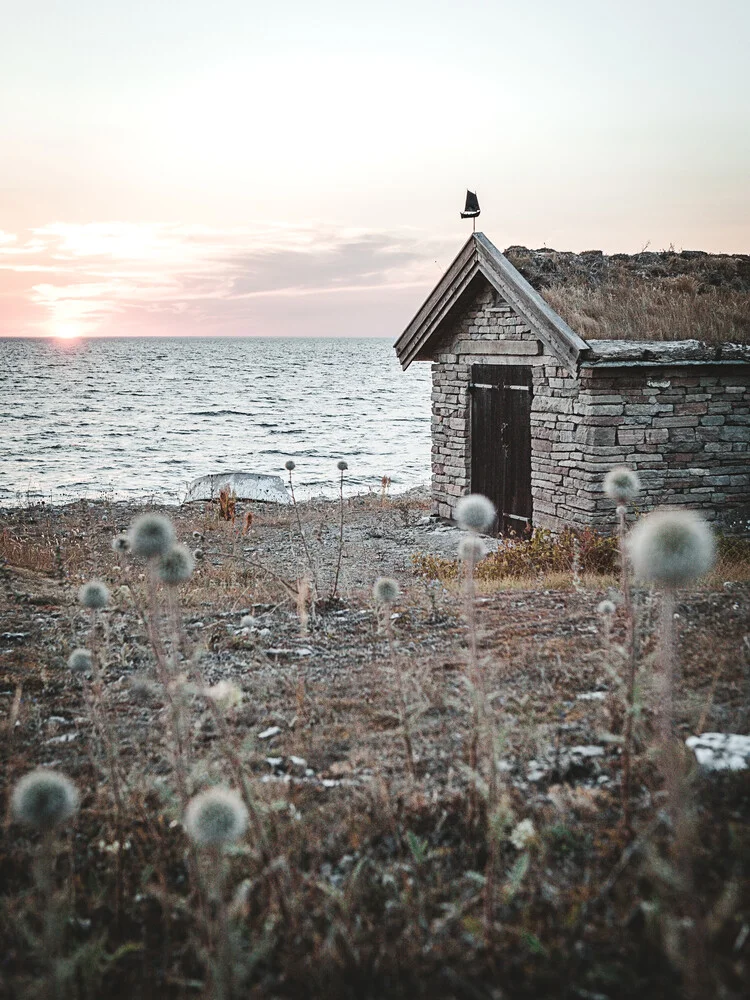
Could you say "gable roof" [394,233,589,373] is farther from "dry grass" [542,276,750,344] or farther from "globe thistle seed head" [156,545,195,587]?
"globe thistle seed head" [156,545,195,587]

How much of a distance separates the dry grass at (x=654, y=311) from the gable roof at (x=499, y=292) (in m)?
0.69

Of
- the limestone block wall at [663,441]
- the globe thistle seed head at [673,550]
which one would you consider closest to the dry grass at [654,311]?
the limestone block wall at [663,441]

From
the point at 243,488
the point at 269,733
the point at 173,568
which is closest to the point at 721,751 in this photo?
the point at 269,733

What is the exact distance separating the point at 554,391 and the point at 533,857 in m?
8.44

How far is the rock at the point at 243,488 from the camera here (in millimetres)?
18922

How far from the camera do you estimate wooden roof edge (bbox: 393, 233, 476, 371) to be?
11891 millimetres

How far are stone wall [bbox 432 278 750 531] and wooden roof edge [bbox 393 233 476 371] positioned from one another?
1.19 metres

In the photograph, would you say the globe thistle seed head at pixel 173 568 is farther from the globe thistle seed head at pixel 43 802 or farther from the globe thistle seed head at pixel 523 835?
the globe thistle seed head at pixel 523 835

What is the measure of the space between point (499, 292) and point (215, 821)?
1025cm

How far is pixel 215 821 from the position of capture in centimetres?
228

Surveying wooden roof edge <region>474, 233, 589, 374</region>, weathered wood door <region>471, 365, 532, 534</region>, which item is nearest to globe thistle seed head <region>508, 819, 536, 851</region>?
wooden roof edge <region>474, 233, 589, 374</region>

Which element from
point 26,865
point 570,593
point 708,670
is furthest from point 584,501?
point 26,865

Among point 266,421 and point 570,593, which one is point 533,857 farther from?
point 266,421

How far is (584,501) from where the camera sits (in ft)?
33.3
